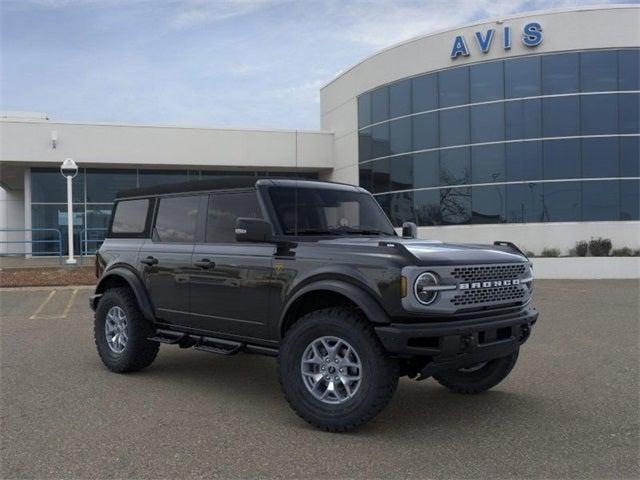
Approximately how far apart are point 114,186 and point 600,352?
79.3 ft

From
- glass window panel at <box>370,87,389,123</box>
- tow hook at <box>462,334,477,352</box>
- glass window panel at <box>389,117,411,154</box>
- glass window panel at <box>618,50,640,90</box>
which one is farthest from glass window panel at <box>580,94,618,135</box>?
tow hook at <box>462,334,477,352</box>

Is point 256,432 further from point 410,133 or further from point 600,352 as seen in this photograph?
point 410,133

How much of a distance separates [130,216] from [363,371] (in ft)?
12.0

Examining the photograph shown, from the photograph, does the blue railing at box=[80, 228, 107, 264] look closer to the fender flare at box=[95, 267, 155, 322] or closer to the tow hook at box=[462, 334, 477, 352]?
the fender flare at box=[95, 267, 155, 322]

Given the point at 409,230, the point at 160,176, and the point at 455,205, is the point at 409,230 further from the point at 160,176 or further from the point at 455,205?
the point at 160,176

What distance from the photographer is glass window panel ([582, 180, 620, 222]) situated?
2114 centimetres

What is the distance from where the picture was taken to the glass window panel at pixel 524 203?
21766 millimetres

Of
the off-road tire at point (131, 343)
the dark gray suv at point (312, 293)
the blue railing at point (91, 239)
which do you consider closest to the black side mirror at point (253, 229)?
the dark gray suv at point (312, 293)

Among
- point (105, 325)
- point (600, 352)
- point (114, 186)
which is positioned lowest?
point (600, 352)

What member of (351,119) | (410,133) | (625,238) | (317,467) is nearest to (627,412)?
(317,467)

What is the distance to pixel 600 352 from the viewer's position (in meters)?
7.73

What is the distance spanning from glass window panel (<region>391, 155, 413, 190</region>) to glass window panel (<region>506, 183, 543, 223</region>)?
4039 mm

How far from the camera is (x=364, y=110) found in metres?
27.1

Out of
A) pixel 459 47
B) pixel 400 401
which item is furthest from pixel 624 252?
pixel 400 401
